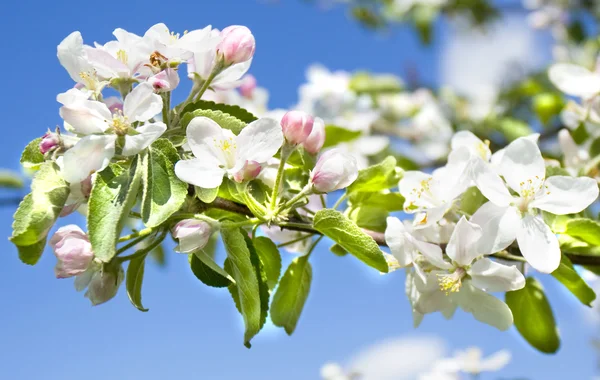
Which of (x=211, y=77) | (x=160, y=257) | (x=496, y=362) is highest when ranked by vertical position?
(x=160, y=257)

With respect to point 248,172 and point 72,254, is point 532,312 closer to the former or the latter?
point 248,172

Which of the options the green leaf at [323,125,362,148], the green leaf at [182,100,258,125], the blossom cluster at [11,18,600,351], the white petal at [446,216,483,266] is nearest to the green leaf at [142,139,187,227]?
the blossom cluster at [11,18,600,351]

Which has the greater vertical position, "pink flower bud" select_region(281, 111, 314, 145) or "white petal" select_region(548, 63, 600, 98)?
Answer: "white petal" select_region(548, 63, 600, 98)

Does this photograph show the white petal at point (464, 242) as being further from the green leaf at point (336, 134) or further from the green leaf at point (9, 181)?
the green leaf at point (9, 181)

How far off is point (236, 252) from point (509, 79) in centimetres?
360

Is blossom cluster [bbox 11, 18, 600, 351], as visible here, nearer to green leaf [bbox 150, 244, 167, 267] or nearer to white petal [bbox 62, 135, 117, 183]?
white petal [bbox 62, 135, 117, 183]

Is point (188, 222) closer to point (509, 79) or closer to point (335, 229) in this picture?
point (335, 229)

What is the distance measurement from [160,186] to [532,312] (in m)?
0.82

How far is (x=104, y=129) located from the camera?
1.09m

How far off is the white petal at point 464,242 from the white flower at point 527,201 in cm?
2

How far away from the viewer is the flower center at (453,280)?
1208mm

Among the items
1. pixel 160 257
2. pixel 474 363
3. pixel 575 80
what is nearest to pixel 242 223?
pixel 575 80

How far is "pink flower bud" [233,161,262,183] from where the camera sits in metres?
1.13

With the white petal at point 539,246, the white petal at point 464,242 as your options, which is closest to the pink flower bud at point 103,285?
the white petal at point 464,242
